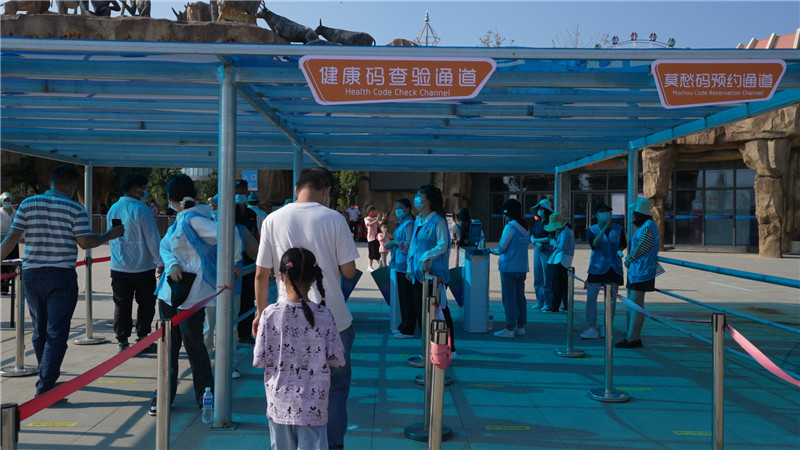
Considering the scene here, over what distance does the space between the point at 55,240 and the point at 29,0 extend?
3263cm

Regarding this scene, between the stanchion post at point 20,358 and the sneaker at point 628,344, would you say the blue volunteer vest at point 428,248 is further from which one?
the stanchion post at point 20,358

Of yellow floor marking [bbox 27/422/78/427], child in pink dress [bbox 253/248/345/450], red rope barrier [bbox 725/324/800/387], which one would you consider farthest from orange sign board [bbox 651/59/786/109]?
yellow floor marking [bbox 27/422/78/427]

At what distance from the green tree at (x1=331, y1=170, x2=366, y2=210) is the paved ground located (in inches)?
966

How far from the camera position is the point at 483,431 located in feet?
15.9

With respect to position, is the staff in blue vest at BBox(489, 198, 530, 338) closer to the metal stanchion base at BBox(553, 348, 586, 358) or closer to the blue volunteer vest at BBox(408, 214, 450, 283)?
the metal stanchion base at BBox(553, 348, 586, 358)

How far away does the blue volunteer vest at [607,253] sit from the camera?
8.16 metres

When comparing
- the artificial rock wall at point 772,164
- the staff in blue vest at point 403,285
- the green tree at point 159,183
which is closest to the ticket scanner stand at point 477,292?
the staff in blue vest at point 403,285

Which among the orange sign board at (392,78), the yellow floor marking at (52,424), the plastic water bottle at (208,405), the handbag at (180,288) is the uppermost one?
the orange sign board at (392,78)

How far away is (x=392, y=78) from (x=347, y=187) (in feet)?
95.7

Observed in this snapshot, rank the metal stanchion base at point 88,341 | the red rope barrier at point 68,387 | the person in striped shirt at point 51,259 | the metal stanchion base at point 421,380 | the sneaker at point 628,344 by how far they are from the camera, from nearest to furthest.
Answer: the red rope barrier at point 68,387 → the person in striped shirt at point 51,259 → the metal stanchion base at point 421,380 → the metal stanchion base at point 88,341 → the sneaker at point 628,344

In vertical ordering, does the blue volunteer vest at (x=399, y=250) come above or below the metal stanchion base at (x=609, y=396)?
above

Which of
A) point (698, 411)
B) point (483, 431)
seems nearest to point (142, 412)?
point (483, 431)

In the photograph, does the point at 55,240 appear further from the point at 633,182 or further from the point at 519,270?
the point at 633,182

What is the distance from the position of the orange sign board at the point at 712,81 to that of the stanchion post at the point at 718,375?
174cm
